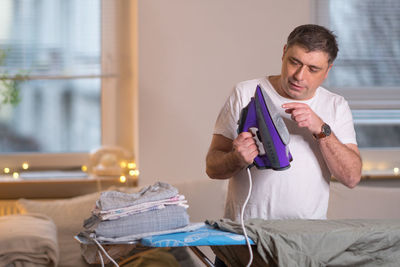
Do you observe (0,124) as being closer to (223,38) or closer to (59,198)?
(59,198)

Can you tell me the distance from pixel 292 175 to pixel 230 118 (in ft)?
0.85

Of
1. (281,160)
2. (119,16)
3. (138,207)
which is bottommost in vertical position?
(138,207)

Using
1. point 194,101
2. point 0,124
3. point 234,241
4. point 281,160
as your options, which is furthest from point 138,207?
point 0,124

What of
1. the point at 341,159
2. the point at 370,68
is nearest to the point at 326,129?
the point at 341,159

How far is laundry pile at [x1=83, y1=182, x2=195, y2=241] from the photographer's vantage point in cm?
147

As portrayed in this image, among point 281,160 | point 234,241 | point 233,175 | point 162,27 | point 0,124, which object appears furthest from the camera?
point 0,124

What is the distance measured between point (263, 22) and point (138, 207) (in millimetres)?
1900

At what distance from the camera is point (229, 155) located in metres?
1.71

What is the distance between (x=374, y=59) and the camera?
343cm

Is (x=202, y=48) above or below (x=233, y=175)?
above

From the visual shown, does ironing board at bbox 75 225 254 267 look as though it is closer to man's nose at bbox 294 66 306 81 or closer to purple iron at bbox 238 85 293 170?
purple iron at bbox 238 85 293 170

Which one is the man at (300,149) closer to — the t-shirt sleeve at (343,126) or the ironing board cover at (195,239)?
the t-shirt sleeve at (343,126)

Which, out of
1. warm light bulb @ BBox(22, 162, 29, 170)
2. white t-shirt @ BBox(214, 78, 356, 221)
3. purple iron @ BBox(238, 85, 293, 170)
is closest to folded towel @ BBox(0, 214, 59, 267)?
warm light bulb @ BBox(22, 162, 29, 170)

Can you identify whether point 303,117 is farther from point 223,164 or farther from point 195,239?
point 195,239
